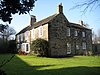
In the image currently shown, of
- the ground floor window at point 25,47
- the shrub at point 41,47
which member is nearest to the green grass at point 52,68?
the shrub at point 41,47

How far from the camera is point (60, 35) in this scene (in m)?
39.1

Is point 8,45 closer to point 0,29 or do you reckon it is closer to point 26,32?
point 26,32

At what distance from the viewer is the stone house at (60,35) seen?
1471 inches

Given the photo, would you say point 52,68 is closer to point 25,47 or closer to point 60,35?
point 60,35

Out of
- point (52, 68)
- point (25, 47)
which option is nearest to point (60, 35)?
point (25, 47)

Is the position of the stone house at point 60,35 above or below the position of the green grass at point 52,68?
above

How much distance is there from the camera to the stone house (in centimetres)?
3738

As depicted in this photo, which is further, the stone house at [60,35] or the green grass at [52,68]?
the stone house at [60,35]

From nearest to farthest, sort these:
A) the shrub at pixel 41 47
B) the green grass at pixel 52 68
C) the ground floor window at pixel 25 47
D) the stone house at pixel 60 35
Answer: the green grass at pixel 52 68, the shrub at pixel 41 47, the stone house at pixel 60 35, the ground floor window at pixel 25 47

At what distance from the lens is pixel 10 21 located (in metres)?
9.20

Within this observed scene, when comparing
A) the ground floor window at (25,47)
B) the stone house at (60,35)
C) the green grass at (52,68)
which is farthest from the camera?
the ground floor window at (25,47)

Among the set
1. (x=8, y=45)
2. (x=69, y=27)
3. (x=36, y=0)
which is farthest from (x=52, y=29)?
(x=36, y=0)

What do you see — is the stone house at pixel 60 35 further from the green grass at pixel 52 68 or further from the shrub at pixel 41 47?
the green grass at pixel 52 68

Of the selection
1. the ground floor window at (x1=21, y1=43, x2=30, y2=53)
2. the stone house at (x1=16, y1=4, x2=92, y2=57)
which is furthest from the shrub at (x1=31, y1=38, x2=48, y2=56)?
the ground floor window at (x1=21, y1=43, x2=30, y2=53)
